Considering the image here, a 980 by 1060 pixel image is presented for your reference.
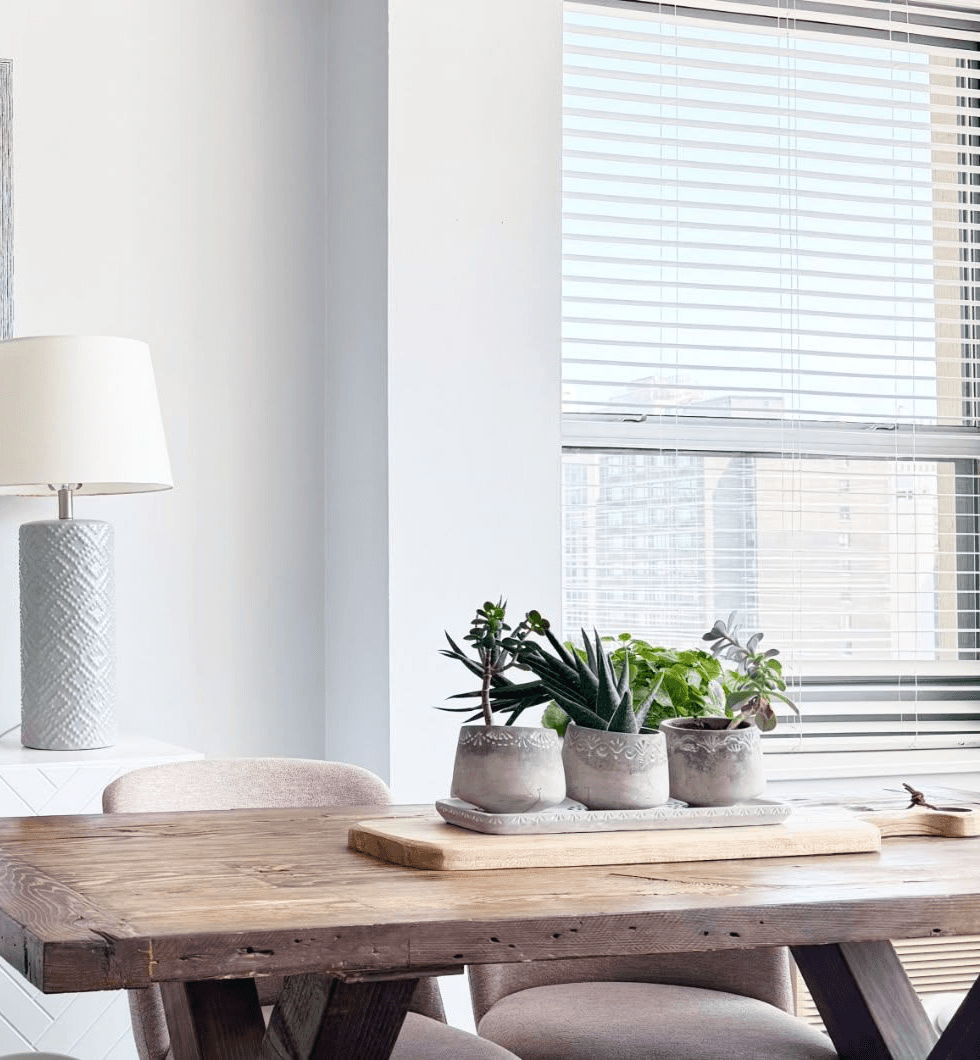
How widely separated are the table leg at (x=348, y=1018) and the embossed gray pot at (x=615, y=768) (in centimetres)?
31

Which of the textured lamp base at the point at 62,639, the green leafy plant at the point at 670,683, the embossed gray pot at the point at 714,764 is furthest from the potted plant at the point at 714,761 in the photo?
the textured lamp base at the point at 62,639

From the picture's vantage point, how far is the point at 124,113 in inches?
114

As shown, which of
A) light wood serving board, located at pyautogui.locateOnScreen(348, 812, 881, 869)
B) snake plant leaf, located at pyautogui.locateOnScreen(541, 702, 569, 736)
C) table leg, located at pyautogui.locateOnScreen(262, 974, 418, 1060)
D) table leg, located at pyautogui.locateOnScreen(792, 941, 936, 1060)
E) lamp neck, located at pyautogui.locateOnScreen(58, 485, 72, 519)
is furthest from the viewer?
lamp neck, located at pyautogui.locateOnScreen(58, 485, 72, 519)

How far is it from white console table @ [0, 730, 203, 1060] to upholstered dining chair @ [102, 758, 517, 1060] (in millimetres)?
487

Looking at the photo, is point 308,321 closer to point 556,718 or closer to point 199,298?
point 199,298

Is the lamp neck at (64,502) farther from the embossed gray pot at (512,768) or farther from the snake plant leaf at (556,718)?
the embossed gray pot at (512,768)

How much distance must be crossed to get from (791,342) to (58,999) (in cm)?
205

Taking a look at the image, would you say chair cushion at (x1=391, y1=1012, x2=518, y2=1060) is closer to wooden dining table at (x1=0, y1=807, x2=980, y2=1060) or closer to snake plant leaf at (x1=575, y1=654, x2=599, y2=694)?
wooden dining table at (x1=0, y1=807, x2=980, y2=1060)

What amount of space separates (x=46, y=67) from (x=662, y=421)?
1450mm

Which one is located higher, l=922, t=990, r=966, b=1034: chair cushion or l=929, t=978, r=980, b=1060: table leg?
l=929, t=978, r=980, b=1060: table leg

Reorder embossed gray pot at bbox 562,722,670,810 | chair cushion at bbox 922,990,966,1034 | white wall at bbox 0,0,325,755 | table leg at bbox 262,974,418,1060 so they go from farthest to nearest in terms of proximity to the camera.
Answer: white wall at bbox 0,0,325,755 < chair cushion at bbox 922,990,966,1034 < embossed gray pot at bbox 562,722,670,810 < table leg at bbox 262,974,418,1060

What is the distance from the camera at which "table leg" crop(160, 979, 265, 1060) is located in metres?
1.30

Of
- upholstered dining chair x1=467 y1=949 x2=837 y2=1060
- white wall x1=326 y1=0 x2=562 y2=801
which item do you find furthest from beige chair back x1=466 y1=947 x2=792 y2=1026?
white wall x1=326 y1=0 x2=562 y2=801

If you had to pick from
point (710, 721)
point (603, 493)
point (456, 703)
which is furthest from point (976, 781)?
point (710, 721)
